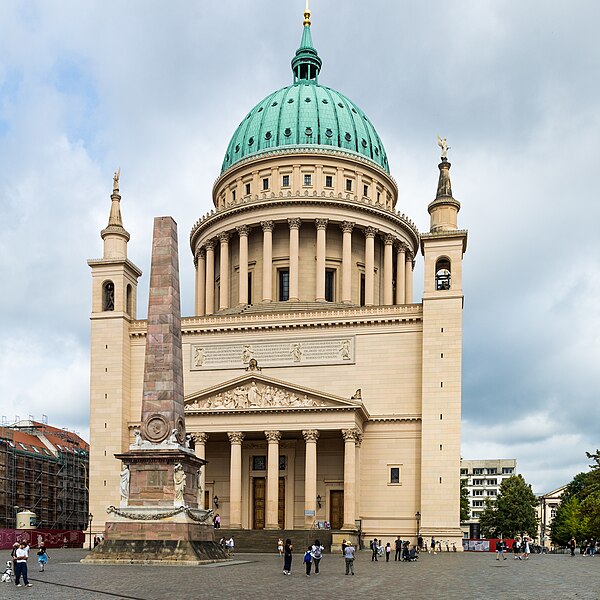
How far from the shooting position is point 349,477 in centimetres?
6269

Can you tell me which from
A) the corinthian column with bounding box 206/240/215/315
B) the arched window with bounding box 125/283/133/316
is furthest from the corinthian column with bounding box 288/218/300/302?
the arched window with bounding box 125/283/133/316

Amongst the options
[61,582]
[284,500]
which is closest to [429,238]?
[284,500]

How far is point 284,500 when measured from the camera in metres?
68.0

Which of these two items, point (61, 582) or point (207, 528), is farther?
point (207, 528)

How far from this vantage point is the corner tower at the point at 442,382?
64.1 meters

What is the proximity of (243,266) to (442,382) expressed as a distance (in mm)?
24284

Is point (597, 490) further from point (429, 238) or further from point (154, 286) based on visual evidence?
point (154, 286)

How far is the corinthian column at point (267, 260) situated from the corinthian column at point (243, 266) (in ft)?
6.15

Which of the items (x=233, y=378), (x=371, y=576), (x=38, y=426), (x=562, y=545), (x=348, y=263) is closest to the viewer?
(x=371, y=576)

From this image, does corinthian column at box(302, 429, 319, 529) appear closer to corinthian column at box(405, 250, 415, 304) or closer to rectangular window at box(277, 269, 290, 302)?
rectangular window at box(277, 269, 290, 302)

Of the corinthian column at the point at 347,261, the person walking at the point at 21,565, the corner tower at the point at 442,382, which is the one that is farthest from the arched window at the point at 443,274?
the person walking at the point at 21,565

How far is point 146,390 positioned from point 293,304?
138ft

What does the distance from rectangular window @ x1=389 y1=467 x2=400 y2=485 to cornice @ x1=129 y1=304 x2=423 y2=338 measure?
10.3m

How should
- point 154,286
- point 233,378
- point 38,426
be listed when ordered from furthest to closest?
point 38,426, point 233,378, point 154,286
